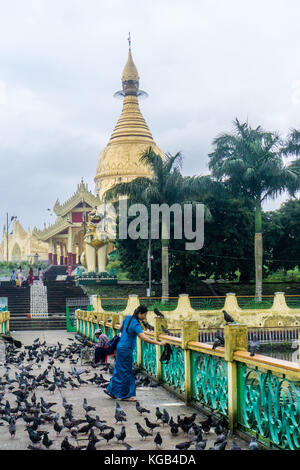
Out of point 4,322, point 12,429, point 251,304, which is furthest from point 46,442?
point 251,304

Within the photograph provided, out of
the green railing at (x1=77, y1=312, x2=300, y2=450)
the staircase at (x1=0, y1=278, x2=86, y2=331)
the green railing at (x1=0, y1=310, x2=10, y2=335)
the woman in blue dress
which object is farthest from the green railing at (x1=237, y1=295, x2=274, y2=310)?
the woman in blue dress

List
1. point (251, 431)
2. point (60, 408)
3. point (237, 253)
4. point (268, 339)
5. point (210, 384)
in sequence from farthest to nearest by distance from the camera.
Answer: point (237, 253)
point (268, 339)
point (60, 408)
point (210, 384)
point (251, 431)

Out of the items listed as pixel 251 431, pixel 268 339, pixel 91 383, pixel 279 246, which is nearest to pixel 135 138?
pixel 279 246

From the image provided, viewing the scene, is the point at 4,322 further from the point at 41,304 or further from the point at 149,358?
the point at 149,358

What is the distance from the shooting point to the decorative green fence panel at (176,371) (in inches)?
310

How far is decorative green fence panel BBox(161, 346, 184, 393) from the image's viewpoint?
7883mm

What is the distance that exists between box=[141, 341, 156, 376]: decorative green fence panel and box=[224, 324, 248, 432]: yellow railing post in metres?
3.51

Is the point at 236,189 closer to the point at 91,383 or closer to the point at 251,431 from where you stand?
the point at 91,383

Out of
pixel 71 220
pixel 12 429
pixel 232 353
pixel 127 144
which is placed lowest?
pixel 12 429

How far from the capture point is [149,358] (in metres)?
9.85

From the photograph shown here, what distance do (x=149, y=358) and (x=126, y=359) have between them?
2.12 metres

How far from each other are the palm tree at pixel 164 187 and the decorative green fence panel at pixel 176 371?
19.1 metres

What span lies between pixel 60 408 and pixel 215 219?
995 inches

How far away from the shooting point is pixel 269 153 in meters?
27.3
